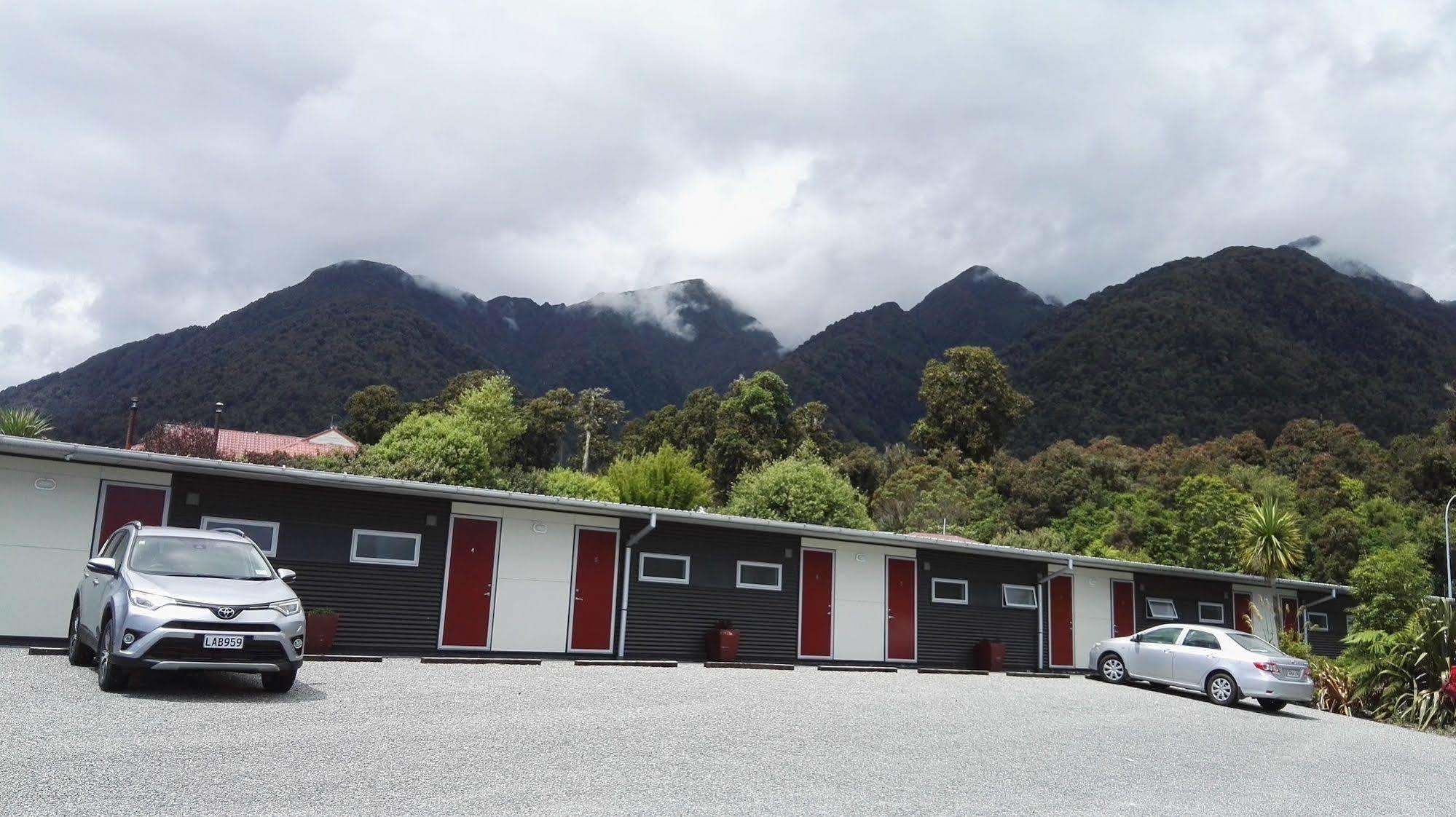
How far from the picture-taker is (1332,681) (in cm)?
1748

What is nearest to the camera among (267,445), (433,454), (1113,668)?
(1113,668)

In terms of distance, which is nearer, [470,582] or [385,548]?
[385,548]

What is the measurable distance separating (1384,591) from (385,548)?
26.0m

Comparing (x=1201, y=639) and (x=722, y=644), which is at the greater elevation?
(x=1201, y=639)

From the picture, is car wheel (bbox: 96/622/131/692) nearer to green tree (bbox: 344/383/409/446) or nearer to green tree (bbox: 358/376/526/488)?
green tree (bbox: 358/376/526/488)

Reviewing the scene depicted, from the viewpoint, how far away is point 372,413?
227 feet

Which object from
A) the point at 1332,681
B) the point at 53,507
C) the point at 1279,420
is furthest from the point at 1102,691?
the point at 1279,420

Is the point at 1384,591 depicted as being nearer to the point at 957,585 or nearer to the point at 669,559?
the point at 957,585

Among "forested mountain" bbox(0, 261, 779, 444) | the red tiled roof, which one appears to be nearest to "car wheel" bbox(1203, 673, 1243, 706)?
the red tiled roof

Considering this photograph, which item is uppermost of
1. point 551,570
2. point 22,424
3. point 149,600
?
point 22,424

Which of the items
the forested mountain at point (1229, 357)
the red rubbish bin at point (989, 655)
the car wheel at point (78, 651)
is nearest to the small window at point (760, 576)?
the red rubbish bin at point (989, 655)

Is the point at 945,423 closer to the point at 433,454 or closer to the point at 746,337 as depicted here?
the point at 433,454

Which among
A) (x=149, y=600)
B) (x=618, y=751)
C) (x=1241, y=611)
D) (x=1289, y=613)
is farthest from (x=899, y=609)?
(x=149, y=600)

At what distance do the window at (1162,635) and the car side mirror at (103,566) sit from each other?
16062mm
